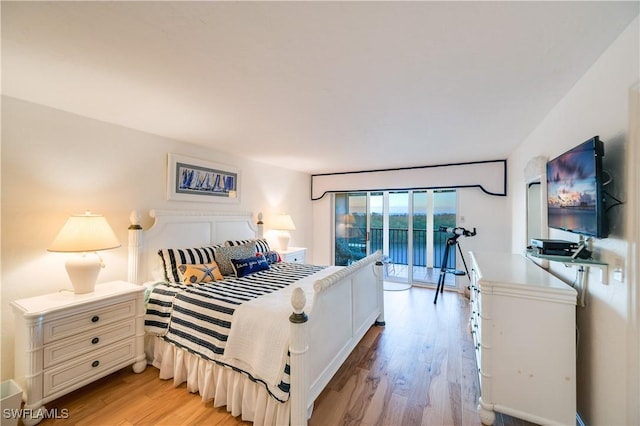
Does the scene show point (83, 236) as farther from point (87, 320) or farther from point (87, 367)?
point (87, 367)

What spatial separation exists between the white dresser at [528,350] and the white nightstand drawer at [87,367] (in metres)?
2.87

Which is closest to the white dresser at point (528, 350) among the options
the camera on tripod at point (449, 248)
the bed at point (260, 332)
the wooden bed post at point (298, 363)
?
the bed at point (260, 332)

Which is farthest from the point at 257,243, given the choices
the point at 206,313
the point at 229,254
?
the point at 206,313

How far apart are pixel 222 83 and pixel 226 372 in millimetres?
2118

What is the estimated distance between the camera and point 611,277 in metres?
1.36

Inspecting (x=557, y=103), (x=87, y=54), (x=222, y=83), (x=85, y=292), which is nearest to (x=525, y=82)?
(x=557, y=103)

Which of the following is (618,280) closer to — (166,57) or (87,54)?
(166,57)

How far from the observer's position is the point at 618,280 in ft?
4.26

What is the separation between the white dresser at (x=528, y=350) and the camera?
155 cm

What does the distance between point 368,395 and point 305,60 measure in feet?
8.04

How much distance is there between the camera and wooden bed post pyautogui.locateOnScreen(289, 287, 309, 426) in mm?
1539

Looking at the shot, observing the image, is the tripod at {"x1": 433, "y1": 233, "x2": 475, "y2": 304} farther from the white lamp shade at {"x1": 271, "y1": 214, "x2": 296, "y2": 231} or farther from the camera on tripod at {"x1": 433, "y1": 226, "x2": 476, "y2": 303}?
the white lamp shade at {"x1": 271, "y1": 214, "x2": 296, "y2": 231}

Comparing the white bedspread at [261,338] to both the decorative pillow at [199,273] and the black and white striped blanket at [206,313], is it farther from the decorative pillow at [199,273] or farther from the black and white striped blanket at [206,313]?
the decorative pillow at [199,273]

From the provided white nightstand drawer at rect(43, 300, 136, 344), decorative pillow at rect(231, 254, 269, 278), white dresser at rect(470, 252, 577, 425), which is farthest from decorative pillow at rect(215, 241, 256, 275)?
white dresser at rect(470, 252, 577, 425)
